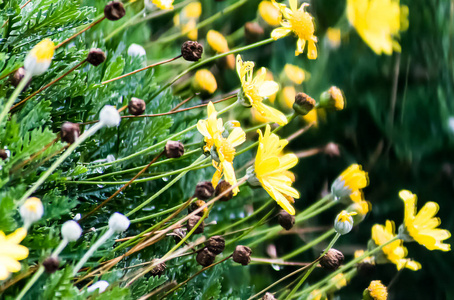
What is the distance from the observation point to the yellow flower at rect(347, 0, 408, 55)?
1.19 m

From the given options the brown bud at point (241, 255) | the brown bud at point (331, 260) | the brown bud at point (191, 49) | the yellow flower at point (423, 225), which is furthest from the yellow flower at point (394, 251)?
the brown bud at point (191, 49)

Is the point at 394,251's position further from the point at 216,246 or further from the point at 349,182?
the point at 216,246

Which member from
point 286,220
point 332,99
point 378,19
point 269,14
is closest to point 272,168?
point 286,220

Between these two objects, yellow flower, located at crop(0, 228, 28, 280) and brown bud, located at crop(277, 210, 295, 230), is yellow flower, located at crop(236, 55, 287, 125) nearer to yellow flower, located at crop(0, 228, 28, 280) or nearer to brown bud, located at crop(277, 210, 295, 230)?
brown bud, located at crop(277, 210, 295, 230)

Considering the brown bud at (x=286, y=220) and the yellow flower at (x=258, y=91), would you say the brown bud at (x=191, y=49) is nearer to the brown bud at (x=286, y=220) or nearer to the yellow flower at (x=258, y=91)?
the yellow flower at (x=258, y=91)

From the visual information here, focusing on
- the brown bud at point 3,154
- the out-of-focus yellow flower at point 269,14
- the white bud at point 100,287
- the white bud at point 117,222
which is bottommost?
the out-of-focus yellow flower at point 269,14

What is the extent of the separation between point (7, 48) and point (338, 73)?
821mm

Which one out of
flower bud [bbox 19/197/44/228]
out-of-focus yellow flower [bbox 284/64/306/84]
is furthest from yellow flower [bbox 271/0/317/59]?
flower bud [bbox 19/197/44/228]

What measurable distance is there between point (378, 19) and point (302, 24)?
53cm

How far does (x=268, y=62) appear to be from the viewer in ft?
4.42

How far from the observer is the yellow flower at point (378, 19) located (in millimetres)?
1189

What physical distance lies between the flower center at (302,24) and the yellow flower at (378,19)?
449 mm

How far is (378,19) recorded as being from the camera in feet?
4.06

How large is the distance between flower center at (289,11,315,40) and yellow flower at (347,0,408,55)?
0.45m
